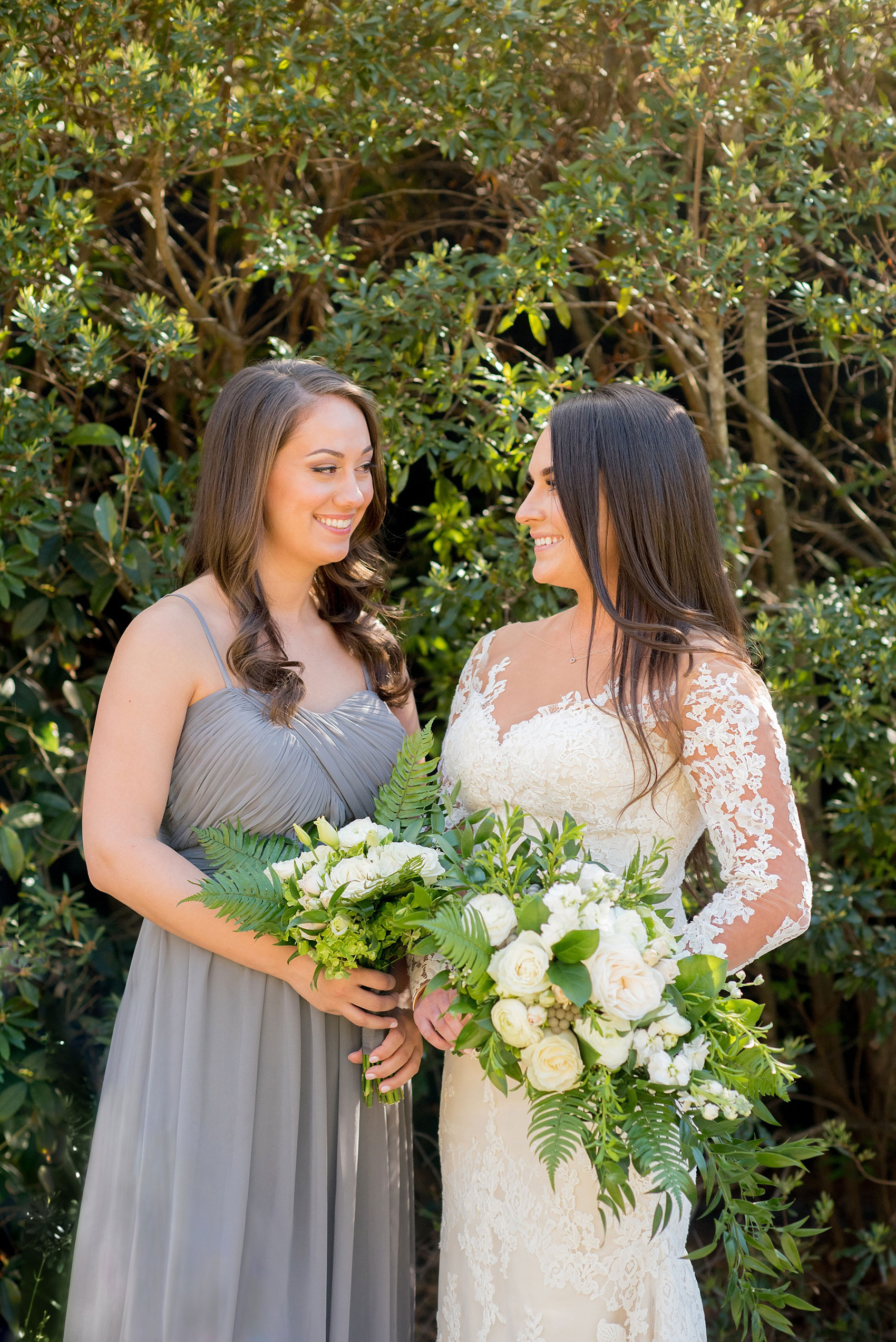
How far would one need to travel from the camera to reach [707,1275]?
364 cm

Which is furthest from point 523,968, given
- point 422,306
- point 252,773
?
point 422,306

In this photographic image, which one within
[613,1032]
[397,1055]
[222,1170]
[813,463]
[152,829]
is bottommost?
[222,1170]

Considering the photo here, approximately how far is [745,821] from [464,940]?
0.60 metres

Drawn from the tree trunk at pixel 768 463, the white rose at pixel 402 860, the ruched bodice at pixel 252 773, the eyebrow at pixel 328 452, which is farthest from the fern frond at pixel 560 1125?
the tree trunk at pixel 768 463

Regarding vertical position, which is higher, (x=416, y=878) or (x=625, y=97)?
(x=625, y=97)

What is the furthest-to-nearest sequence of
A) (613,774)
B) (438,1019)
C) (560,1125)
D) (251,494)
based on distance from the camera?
(251,494)
(613,774)
(438,1019)
(560,1125)

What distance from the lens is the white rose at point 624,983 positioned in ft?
5.22

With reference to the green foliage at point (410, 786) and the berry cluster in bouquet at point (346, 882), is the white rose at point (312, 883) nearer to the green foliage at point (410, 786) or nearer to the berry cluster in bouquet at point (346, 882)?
the berry cluster in bouquet at point (346, 882)

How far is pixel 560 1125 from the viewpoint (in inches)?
62.9

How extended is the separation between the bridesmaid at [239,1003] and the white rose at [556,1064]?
48 cm

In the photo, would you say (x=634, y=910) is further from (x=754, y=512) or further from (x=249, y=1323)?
(x=754, y=512)

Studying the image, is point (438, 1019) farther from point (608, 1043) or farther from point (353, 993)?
point (608, 1043)

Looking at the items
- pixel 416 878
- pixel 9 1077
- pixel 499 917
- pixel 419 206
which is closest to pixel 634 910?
pixel 499 917

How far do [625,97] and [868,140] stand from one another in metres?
0.73
